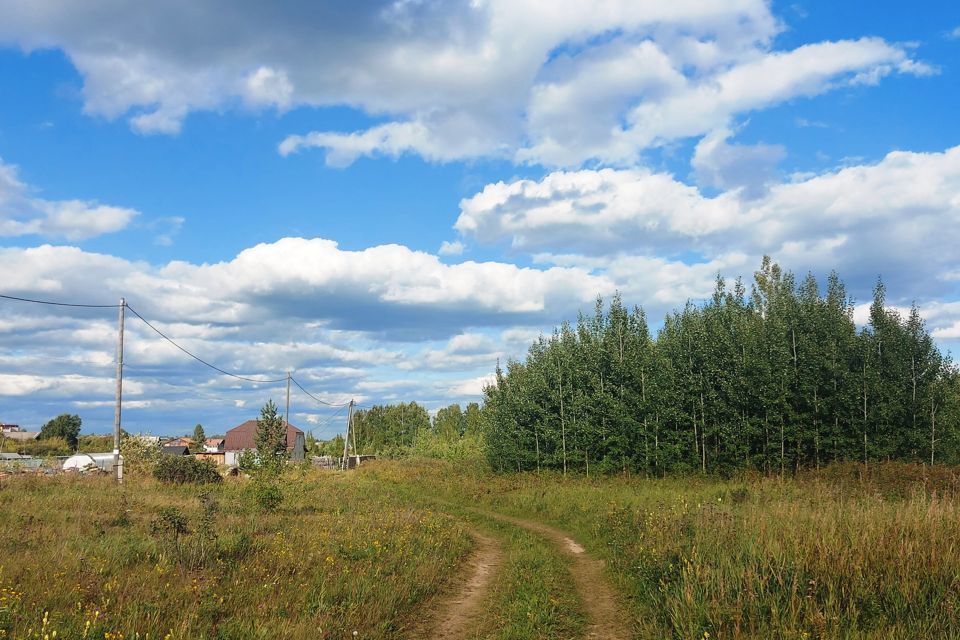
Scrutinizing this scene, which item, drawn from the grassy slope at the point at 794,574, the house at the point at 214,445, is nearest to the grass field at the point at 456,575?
the grassy slope at the point at 794,574

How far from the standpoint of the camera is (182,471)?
106 feet

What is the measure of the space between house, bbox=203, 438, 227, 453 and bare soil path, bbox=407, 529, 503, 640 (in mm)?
110863

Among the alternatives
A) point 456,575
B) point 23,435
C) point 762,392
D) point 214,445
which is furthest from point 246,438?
point 456,575

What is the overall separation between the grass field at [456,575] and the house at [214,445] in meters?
107

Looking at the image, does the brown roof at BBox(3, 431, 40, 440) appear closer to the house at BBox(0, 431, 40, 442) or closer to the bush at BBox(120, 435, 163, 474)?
the house at BBox(0, 431, 40, 442)

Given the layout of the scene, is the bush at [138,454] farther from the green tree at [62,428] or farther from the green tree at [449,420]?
the green tree at [62,428]

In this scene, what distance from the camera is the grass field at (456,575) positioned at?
308 inches

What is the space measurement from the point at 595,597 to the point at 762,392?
22854mm

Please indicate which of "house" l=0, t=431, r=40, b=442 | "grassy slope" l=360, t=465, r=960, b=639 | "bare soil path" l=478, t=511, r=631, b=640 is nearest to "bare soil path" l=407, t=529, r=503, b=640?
"bare soil path" l=478, t=511, r=631, b=640

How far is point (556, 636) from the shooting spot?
895cm

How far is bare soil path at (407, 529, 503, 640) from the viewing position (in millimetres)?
9516

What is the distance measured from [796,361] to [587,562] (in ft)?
71.7

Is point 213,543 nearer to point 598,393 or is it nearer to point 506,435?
point 598,393

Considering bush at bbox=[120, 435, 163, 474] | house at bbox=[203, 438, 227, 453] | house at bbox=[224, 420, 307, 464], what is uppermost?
bush at bbox=[120, 435, 163, 474]
